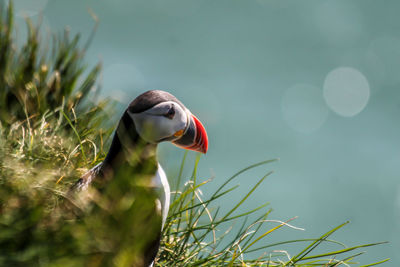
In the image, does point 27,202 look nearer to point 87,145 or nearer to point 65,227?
point 65,227

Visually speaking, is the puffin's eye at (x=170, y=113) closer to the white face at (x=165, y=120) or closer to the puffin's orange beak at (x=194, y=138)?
the white face at (x=165, y=120)

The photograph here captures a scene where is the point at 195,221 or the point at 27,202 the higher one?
the point at 27,202

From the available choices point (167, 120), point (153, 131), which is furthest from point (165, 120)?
point (153, 131)

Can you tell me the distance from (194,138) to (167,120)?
0.21 m

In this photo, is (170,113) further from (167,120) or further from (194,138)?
(194,138)

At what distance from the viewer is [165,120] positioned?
185 centimetres

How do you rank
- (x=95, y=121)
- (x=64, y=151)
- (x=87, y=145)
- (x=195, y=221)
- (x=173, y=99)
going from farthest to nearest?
(x=95, y=121) < (x=87, y=145) < (x=195, y=221) < (x=64, y=151) < (x=173, y=99)

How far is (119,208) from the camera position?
2.18ft

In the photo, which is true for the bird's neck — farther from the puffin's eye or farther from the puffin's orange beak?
the puffin's orange beak

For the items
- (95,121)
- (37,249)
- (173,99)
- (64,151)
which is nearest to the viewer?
(37,249)

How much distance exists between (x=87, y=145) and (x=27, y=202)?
1.88 m

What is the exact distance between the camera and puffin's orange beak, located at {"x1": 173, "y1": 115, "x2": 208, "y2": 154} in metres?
2.00

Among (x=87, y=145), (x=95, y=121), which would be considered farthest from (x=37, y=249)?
(x=95, y=121)

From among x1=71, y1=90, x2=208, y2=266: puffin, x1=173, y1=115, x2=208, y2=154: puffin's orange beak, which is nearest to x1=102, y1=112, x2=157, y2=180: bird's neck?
x1=71, y1=90, x2=208, y2=266: puffin
